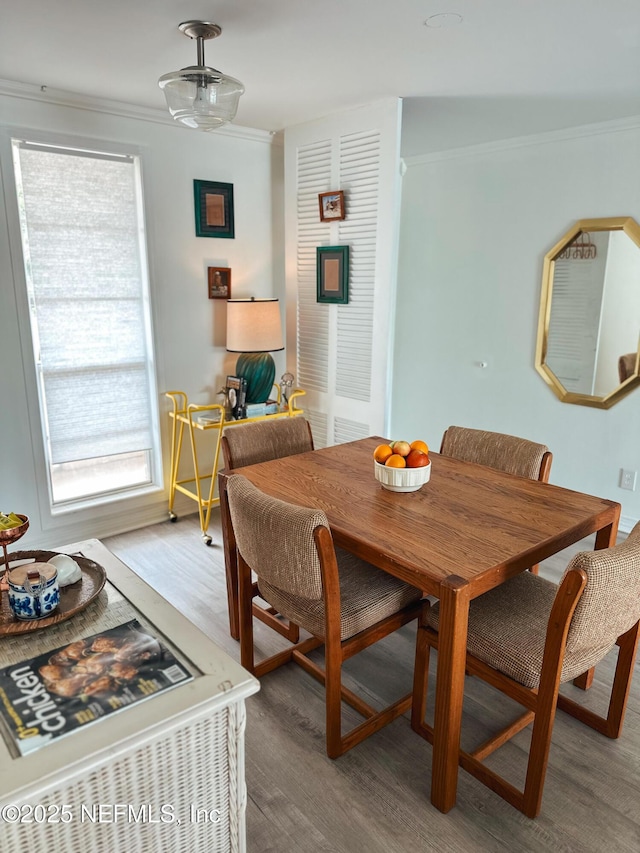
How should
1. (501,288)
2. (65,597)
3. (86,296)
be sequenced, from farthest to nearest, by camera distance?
(501,288), (86,296), (65,597)

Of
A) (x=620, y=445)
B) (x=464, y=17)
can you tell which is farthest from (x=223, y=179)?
(x=620, y=445)

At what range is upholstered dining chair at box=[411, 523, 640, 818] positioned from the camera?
1.40m

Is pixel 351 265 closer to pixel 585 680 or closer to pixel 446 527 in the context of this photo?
pixel 446 527

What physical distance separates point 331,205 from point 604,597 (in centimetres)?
268

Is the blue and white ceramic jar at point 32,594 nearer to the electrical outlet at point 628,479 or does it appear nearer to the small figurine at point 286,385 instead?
the small figurine at point 286,385

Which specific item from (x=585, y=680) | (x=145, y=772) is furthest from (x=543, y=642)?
(x=145, y=772)

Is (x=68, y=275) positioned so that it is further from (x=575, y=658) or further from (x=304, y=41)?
(x=575, y=658)

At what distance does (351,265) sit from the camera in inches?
134

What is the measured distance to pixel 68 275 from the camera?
3119mm

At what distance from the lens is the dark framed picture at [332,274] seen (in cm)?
342

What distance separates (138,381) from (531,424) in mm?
2544

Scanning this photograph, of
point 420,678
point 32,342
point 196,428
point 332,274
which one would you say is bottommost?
point 420,678

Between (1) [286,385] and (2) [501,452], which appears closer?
(2) [501,452]

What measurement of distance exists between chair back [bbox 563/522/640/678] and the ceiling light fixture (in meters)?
1.86
